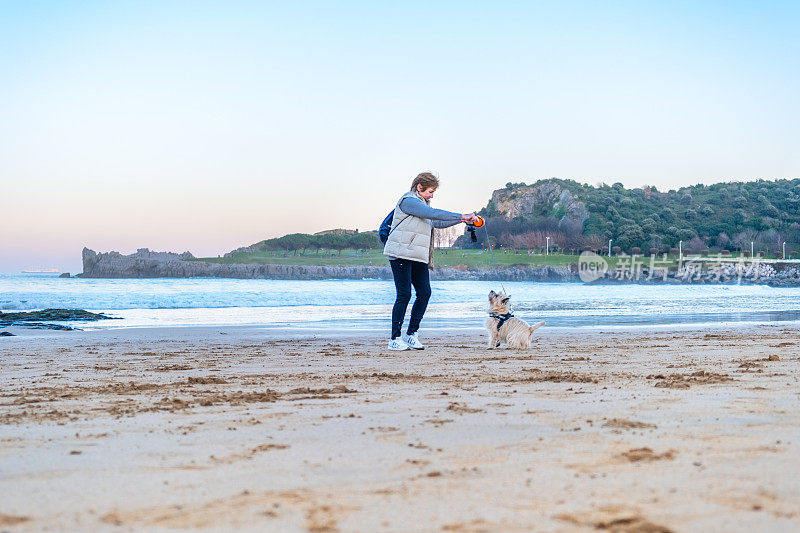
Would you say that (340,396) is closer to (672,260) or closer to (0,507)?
(0,507)

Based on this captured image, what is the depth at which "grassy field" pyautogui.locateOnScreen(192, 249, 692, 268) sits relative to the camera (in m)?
68.4

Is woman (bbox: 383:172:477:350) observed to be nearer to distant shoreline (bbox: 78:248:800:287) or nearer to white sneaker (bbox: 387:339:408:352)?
white sneaker (bbox: 387:339:408:352)

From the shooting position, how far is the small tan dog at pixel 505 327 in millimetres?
7414

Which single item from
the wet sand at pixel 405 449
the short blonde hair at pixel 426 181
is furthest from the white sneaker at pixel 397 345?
the wet sand at pixel 405 449

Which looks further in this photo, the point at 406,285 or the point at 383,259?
the point at 383,259

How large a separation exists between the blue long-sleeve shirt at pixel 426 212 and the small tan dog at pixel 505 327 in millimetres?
1062

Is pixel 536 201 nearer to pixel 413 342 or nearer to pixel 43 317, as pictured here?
pixel 43 317

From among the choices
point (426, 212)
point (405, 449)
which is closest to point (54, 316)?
point (426, 212)

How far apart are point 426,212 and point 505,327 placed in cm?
164

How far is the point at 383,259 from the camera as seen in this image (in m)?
72.4

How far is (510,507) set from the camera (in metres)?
1.96

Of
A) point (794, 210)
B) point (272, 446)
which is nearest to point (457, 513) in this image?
point (272, 446)

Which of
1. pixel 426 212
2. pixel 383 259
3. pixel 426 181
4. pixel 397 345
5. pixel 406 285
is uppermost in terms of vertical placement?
pixel 383 259

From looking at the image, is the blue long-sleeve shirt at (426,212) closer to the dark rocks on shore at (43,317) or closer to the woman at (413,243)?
the woman at (413,243)
